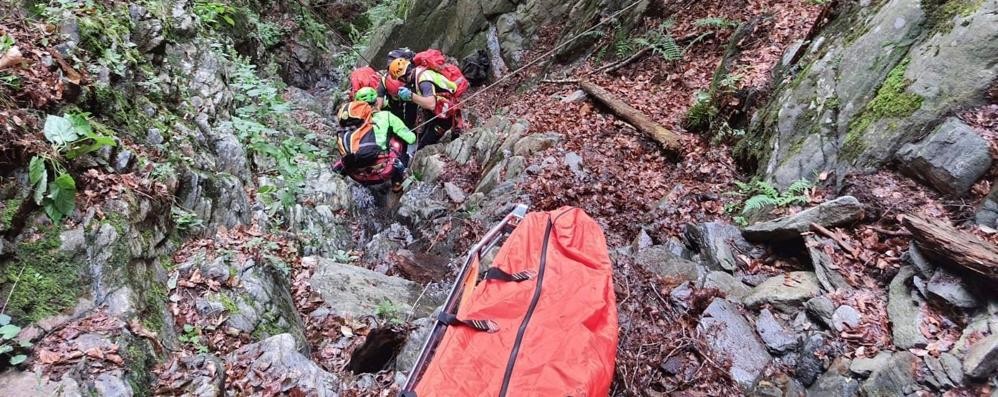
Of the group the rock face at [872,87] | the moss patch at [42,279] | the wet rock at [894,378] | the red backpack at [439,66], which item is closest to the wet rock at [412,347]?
the moss patch at [42,279]

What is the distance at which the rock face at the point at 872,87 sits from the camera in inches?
164

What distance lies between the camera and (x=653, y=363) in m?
3.90

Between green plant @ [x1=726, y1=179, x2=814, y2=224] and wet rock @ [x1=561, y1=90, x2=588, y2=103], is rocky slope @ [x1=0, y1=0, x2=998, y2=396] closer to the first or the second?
green plant @ [x1=726, y1=179, x2=814, y2=224]

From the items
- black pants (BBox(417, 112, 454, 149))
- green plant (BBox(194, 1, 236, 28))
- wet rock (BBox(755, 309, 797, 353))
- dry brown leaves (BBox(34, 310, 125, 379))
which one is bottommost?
black pants (BBox(417, 112, 454, 149))

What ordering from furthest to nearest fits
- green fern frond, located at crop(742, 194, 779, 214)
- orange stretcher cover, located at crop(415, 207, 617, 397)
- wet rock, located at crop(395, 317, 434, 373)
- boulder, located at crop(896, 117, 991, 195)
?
green fern frond, located at crop(742, 194, 779, 214)
wet rock, located at crop(395, 317, 434, 373)
boulder, located at crop(896, 117, 991, 195)
orange stretcher cover, located at crop(415, 207, 617, 397)

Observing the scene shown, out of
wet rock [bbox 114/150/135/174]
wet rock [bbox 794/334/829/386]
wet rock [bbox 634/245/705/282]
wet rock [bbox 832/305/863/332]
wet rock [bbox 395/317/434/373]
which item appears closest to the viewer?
wet rock [bbox 794/334/829/386]

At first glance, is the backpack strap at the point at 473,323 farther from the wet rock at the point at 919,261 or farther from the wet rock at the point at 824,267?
the wet rock at the point at 919,261

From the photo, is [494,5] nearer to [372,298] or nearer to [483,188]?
[483,188]

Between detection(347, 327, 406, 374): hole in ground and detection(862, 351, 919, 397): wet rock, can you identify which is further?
detection(347, 327, 406, 374): hole in ground

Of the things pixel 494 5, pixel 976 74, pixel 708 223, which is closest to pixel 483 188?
pixel 708 223

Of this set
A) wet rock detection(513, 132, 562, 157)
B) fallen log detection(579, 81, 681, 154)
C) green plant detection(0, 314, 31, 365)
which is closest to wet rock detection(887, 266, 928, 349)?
fallen log detection(579, 81, 681, 154)

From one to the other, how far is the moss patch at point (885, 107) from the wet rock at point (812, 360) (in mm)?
2082

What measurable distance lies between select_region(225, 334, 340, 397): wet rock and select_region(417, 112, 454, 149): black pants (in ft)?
20.4

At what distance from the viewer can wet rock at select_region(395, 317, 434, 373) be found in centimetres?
427
